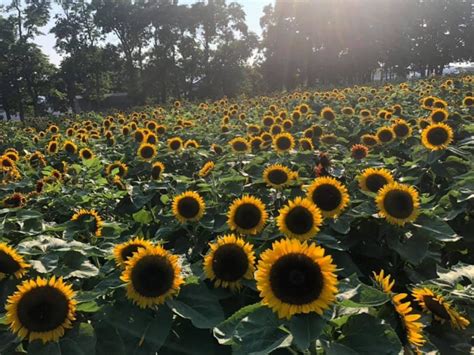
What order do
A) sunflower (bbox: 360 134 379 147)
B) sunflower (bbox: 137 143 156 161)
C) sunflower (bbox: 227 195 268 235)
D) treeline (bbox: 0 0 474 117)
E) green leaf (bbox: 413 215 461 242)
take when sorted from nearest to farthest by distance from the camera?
green leaf (bbox: 413 215 461 242) → sunflower (bbox: 227 195 268 235) → sunflower (bbox: 360 134 379 147) → sunflower (bbox: 137 143 156 161) → treeline (bbox: 0 0 474 117)

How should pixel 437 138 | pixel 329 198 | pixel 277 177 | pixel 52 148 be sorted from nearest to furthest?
pixel 329 198, pixel 277 177, pixel 437 138, pixel 52 148

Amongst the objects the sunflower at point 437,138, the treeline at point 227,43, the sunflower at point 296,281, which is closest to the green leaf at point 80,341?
the sunflower at point 296,281

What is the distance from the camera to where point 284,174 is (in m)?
3.40

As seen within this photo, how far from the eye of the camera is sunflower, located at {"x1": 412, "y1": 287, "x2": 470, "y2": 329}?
5.29ft

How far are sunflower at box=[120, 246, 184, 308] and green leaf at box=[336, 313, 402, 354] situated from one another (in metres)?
0.69

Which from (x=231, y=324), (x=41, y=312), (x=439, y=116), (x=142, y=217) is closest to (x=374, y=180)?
(x=142, y=217)

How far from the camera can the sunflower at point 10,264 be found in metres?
2.00

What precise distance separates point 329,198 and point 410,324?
120cm

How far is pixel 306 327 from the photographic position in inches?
56.6

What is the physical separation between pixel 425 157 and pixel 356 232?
1.49 meters

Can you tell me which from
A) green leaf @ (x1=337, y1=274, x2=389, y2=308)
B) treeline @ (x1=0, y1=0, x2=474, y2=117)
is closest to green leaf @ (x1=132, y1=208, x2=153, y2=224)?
green leaf @ (x1=337, y1=274, x2=389, y2=308)

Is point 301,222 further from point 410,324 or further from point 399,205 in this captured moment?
point 410,324

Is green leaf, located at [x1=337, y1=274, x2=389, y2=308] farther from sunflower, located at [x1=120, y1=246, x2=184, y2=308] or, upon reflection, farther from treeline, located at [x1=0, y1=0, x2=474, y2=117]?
treeline, located at [x1=0, y1=0, x2=474, y2=117]

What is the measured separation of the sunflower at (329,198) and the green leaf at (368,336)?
1.14m
